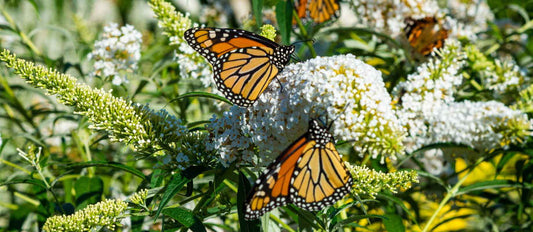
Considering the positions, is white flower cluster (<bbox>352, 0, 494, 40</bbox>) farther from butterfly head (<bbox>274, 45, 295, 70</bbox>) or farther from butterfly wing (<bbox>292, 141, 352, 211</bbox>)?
butterfly wing (<bbox>292, 141, 352, 211</bbox>)

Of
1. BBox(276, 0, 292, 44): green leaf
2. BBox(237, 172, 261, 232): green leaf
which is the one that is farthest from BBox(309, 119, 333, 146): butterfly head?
BBox(276, 0, 292, 44): green leaf

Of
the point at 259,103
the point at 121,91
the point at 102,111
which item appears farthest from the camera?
the point at 121,91

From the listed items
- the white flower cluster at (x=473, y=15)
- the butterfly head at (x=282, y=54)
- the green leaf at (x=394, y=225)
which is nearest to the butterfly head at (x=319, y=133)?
the butterfly head at (x=282, y=54)

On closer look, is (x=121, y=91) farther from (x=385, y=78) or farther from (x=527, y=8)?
(x=527, y=8)

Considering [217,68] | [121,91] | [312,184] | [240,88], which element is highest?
[121,91]

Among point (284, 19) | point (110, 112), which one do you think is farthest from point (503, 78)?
point (110, 112)

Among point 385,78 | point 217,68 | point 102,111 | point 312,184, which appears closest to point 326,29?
point 385,78

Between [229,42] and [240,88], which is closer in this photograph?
[240,88]

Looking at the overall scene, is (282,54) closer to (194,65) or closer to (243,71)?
(243,71)
